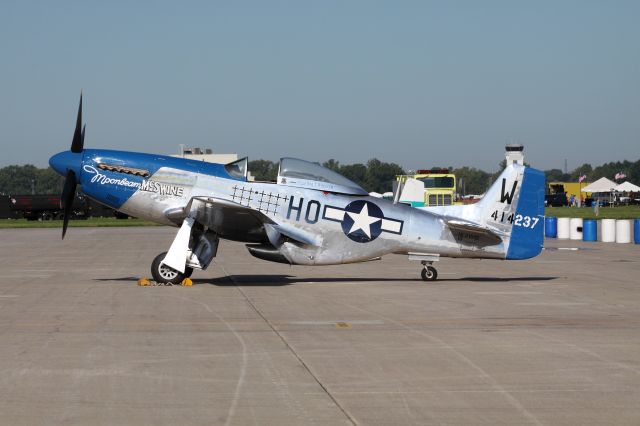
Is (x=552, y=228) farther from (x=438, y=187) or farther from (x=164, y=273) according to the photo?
(x=164, y=273)

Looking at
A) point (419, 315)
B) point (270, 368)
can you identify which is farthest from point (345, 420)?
point (419, 315)

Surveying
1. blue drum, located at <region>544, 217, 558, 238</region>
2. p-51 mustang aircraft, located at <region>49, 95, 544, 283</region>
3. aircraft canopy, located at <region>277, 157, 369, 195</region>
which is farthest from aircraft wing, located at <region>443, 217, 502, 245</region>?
blue drum, located at <region>544, 217, 558, 238</region>

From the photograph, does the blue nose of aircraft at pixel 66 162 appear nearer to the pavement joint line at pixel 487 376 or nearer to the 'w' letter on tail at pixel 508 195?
the pavement joint line at pixel 487 376

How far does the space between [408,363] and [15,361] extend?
416cm

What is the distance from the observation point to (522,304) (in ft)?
49.9

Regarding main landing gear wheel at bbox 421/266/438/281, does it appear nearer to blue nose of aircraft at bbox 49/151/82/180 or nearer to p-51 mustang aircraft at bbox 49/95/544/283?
p-51 mustang aircraft at bbox 49/95/544/283

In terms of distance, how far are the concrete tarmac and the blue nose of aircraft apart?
239 cm

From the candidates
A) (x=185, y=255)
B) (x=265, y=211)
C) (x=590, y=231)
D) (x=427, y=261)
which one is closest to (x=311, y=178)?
(x=265, y=211)

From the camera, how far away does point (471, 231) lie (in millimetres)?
18828

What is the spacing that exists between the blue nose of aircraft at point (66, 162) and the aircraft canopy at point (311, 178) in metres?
4.14

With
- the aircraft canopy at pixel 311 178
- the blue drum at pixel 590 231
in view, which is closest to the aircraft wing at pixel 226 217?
the aircraft canopy at pixel 311 178

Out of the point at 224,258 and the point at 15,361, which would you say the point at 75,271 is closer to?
the point at 224,258

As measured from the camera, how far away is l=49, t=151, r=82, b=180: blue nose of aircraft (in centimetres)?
1830

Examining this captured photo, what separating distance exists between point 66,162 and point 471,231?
8.56 m
